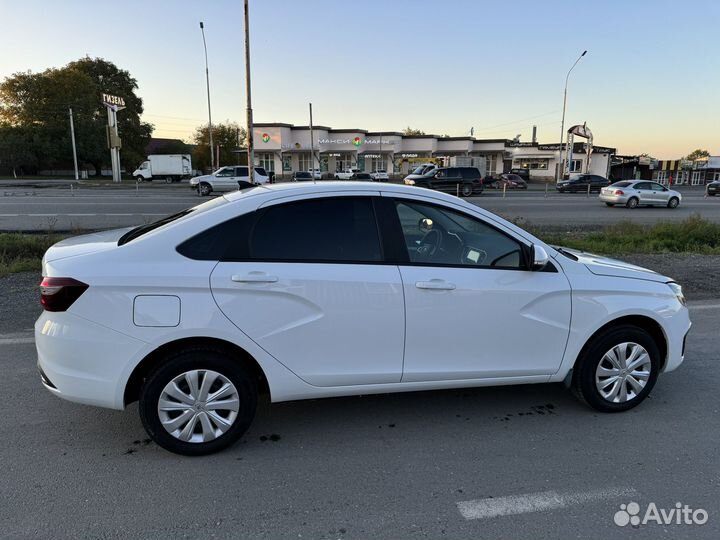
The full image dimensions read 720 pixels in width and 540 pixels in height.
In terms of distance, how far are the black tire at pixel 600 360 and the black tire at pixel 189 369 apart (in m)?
2.38

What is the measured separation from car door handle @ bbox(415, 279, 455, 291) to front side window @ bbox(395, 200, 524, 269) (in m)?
0.16

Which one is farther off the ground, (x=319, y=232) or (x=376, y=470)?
(x=319, y=232)

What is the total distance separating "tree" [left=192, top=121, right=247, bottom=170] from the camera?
75875mm

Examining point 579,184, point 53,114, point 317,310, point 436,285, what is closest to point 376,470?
point 317,310

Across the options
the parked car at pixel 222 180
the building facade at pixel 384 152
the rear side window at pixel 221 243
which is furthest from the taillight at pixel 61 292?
the building facade at pixel 384 152

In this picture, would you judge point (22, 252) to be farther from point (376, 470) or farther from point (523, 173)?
point (523, 173)

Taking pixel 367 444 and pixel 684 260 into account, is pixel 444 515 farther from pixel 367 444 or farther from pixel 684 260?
pixel 684 260

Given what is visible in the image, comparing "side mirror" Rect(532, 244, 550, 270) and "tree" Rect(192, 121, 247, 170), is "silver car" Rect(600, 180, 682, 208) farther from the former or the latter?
"tree" Rect(192, 121, 247, 170)

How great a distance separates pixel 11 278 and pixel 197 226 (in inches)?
239

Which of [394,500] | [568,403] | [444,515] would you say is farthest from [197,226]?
[568,403]

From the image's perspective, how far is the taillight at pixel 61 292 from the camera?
2.95 m

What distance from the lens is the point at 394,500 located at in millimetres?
2807

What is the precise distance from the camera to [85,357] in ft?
9.76

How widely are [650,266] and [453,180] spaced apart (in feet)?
84.9
